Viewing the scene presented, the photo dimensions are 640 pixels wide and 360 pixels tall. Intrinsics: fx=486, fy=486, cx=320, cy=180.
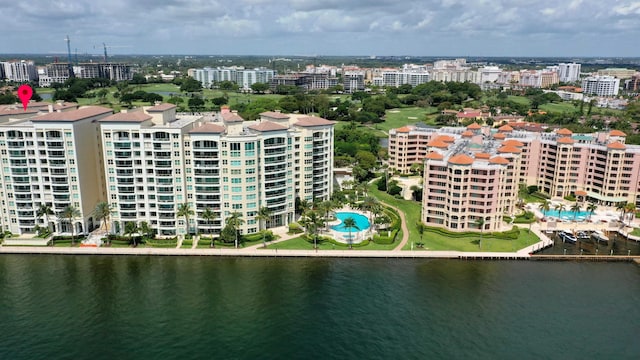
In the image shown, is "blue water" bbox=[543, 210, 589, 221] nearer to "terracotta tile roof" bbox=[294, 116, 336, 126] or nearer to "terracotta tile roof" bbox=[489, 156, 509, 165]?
"terracotta tile roof" bbox=[489, 156, 509, 165]

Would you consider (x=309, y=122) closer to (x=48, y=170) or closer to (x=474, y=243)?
(x=474, y=243)

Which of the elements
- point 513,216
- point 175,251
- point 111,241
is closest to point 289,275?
point 175,251

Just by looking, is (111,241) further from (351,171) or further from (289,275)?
(351,171)

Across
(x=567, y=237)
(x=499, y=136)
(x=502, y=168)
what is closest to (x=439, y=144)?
(x=502, y=168)

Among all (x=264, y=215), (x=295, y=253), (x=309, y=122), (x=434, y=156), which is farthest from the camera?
(x=309, y=122)

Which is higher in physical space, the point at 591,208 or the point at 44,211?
the point at 44,211

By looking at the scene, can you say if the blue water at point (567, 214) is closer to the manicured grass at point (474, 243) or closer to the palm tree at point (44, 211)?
the manicured grass at point (474, 243)

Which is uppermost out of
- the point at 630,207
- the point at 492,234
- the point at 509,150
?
the point at 509,150
